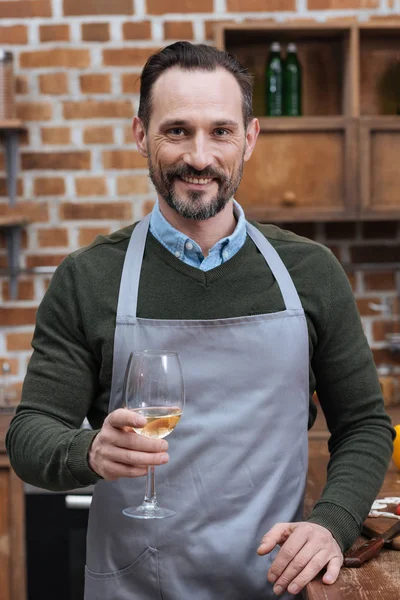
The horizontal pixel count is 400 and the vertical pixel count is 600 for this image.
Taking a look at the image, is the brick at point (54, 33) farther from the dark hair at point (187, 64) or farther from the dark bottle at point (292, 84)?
the dark hair at point (187, 64)

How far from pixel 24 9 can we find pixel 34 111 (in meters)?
0.33

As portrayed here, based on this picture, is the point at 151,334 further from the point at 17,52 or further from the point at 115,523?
the point at 17,52

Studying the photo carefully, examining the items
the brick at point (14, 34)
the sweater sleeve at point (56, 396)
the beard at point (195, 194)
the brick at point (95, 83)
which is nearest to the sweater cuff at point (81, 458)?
the sweater sleeve at point (56, 396)

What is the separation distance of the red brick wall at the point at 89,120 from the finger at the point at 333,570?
5.96ft

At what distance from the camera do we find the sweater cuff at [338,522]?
1.43 meters

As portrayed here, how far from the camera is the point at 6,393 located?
2.98m

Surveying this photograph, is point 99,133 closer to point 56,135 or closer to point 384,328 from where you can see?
point 56,135

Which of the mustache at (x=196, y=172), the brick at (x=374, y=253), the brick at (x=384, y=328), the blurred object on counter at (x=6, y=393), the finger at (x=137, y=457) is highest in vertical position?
the mustache at (x=196, y=172)

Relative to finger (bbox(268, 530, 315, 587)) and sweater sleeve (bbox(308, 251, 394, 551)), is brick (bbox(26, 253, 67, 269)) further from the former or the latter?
finger (bbox(268, 530, 315, 587))

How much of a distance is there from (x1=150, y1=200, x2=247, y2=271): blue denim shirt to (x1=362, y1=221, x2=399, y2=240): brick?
1436 millimetres

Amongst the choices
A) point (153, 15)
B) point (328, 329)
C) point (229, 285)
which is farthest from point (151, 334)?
point (153, 15)

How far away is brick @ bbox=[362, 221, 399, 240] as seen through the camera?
10.2 feet

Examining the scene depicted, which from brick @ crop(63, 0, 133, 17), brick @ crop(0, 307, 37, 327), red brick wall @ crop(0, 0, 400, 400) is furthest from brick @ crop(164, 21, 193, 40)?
brick @ crop(0, 307, 37, 327)

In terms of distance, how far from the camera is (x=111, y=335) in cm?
163
